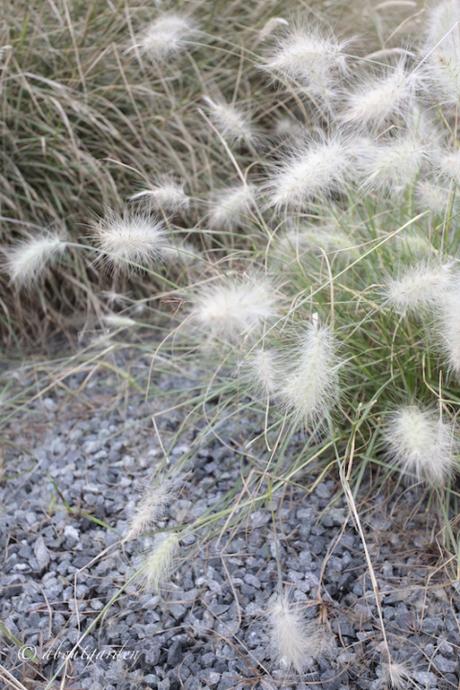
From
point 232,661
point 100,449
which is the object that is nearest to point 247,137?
point 100,449

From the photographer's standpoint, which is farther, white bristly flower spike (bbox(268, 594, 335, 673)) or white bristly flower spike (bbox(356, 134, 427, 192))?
white bristly flower spike (bbox(356, 134, 427, 192))

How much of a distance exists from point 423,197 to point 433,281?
493 millimetres

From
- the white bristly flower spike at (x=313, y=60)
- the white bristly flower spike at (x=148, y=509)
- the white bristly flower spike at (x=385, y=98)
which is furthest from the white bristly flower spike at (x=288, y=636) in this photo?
the white bristly flower spike at (x=313, y=60)

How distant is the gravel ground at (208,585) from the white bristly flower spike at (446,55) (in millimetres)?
848

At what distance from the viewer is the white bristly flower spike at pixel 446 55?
5.03 feet

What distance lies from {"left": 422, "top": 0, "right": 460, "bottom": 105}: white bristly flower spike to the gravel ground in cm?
85

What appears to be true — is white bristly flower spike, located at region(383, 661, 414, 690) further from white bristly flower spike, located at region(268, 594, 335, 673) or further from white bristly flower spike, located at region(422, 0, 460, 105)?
white bristly flower spike, located at region(422, 0, 460, 105)

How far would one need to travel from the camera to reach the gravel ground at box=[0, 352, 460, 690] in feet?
4.64

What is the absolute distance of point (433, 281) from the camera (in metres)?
1.40

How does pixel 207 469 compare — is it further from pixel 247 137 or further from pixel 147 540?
pixel 247 137

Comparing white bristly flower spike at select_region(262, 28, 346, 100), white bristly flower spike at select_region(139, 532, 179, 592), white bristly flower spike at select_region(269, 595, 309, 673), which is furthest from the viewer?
white bristly flower spike at select_region(262, 28, 346, 100)

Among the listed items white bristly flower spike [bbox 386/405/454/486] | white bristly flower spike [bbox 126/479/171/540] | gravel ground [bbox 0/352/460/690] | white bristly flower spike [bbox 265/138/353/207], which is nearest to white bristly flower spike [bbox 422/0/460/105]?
white bristly flower spike [bbox 265/138/353/207]

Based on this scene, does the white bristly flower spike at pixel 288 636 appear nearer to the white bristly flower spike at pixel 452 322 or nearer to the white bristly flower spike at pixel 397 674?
the white bristly flower spike at pixel 397 674

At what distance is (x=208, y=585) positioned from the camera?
5.16 feet
